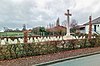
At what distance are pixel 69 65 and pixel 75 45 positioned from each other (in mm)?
7080

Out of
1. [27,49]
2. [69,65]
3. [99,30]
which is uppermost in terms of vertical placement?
[99,30]

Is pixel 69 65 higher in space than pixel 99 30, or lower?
lower

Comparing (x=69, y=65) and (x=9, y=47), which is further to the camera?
(x=9, y=47)

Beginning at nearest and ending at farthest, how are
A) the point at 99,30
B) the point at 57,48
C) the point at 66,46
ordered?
the point at 57,48 < the point at 66,46 < the point at 99,30

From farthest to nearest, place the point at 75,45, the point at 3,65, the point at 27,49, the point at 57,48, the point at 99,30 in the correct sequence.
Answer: the point at 99,30, the point at 75,45, the point at 57,48, the point at 27,49, the point at 3,65

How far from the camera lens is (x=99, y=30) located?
54.8 metres

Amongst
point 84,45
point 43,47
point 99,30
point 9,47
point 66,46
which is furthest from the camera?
point 99,30

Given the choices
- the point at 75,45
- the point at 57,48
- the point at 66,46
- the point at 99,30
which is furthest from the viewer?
the point at 99,30

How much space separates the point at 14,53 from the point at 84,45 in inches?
336

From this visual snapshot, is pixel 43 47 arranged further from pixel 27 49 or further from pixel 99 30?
pixel 99 30

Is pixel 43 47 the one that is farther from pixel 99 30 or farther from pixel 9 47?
pixel 99 30

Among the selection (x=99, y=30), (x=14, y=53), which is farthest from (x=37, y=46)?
(x=99, y=30)

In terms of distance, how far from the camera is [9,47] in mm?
11328

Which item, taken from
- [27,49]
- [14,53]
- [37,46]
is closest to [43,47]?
[37,46]
